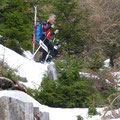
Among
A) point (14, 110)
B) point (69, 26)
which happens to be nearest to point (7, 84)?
point (14, 110)

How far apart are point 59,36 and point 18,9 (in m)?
2.99

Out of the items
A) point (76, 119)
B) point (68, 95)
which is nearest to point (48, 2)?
point (68, 95)

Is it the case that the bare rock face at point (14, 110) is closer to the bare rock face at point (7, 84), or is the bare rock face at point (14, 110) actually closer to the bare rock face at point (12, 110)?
the bare rock face at point (12, 110)

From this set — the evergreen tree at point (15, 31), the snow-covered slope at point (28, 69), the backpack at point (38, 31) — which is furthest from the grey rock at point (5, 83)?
the evergreen tree at point (15, 31)

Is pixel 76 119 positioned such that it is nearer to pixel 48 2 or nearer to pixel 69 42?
pixel 69 42

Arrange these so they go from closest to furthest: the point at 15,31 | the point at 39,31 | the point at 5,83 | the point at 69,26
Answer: the point at 5,83
the point at 39,31
the point at 69,26
the point at 15,31

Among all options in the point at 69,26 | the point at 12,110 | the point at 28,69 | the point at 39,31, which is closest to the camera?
the point at 12,110

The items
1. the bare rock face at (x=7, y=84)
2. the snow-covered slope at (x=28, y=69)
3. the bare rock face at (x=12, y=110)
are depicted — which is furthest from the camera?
the snow-covered slope at (x=28, y=69)

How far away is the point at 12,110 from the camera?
15.9ft

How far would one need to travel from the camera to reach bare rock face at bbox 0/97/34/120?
4.77 m

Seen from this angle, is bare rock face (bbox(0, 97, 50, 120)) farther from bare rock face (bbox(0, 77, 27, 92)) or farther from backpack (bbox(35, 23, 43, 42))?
backpack (bbox(35, 23, 43, 42))

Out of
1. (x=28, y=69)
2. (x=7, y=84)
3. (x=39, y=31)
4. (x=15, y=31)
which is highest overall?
(x=15, y=31)

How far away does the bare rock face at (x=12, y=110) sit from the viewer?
4773 mm

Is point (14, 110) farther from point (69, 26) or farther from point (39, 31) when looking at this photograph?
point (69, 26)
